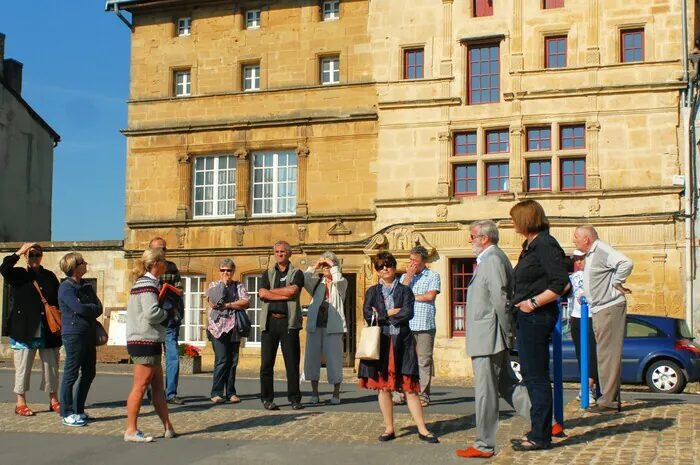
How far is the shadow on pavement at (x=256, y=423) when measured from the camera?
10414 millimetres

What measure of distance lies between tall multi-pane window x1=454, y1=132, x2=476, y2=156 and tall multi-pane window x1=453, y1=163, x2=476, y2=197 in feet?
1.14

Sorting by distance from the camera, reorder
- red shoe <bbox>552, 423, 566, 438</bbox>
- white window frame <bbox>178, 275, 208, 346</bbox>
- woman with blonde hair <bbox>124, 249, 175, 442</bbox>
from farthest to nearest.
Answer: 1. white window frame <bbox>178, 275, 208, 346</bbox>
2. woman with blonde hair <bbox>124, 249, 175, 442</bbox>
3. red shoe <bbox>552, 423, 566, 438</bbox>

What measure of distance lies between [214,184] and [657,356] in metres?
14.1

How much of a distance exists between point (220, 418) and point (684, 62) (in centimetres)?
1615

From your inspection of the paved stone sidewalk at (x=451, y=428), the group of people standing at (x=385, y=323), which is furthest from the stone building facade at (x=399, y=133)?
the paved stone sidewalk at (x=451, y=428)

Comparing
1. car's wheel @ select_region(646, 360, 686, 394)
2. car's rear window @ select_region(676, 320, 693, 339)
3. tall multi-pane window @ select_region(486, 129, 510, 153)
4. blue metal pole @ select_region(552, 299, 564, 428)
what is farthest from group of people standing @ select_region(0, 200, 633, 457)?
tall multi-pane window @ select_region(486, 129, 510, 153)

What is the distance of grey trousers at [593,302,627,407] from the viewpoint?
10.1 meters

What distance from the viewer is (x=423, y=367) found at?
12258mm

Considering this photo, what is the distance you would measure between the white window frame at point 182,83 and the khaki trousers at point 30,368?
17017 mm

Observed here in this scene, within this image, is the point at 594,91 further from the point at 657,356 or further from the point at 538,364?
the point at 538,364

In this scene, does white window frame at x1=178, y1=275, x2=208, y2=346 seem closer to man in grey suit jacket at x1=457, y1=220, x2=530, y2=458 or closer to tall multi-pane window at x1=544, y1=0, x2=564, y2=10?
tall multi-pane window at x1=544, y1=0, x2=564, y2=10

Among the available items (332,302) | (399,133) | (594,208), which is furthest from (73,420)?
(399,133)

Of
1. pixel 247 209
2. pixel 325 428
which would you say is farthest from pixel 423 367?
pixel 247 209

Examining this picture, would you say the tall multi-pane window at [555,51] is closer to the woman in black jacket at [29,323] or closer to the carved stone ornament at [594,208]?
the carved stone ornament at [594,208]
